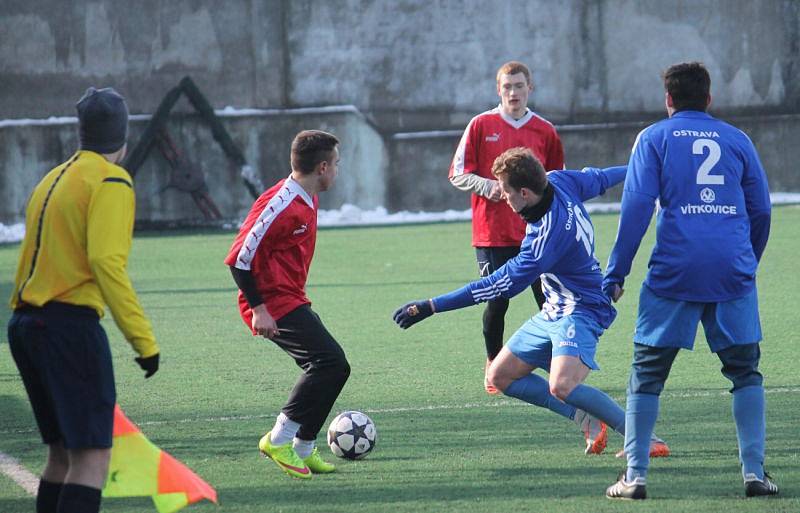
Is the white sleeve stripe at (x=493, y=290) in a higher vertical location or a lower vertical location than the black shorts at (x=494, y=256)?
higher

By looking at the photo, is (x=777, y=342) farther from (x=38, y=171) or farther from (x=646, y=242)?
(x=38, y=171)

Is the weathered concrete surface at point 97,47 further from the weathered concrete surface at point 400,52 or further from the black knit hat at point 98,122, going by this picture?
the black knit hat at point 98,122

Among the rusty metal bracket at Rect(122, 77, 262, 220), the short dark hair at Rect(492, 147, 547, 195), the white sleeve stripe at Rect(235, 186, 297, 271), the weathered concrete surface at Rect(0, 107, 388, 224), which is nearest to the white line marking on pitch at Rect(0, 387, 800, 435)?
the white sleeve stripe at Rect(235, 186, 297, 271)

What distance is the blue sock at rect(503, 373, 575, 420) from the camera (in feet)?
20.6

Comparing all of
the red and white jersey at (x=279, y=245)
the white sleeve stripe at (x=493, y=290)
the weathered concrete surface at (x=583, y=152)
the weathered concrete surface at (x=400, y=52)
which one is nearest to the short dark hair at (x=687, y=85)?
the white sleeve stripe at (x=493, y=290)

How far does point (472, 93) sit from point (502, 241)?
→ 1696cm

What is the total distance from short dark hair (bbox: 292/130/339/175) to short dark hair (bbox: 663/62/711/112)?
1.71 metres

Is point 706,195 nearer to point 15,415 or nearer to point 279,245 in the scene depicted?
point 279,245

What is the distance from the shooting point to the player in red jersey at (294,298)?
19.4 ft

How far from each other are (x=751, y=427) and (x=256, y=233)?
2.36 meters

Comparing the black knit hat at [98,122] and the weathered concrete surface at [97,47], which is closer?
the black knit hat at [98,122]

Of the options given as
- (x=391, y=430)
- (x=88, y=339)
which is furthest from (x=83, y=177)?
(x=391, y=430)

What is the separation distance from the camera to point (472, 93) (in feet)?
81.8

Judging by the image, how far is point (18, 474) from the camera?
5.98 m
